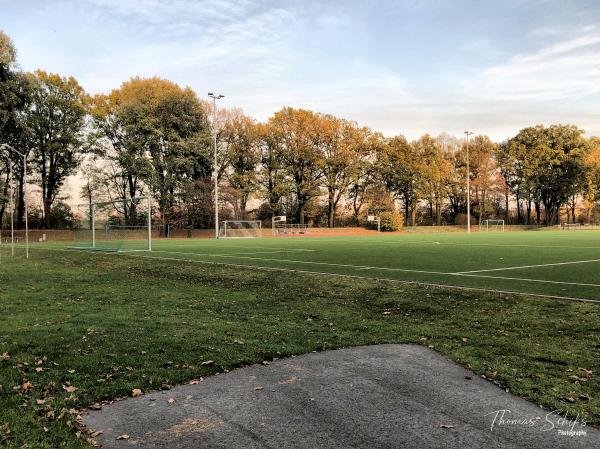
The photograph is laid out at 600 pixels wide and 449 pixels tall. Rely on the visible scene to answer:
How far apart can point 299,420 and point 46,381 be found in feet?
8.82

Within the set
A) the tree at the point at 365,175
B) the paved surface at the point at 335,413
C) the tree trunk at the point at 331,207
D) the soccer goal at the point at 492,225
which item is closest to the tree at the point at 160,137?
the tree trunk at the point at 331,207

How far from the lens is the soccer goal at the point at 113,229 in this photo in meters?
27.3

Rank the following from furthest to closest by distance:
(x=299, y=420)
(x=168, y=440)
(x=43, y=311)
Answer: (x=43, y=311)
(x=299, y=420)
(x=168, y=440)

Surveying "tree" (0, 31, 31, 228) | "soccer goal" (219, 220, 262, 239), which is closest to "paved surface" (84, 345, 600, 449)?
"tree" (0, 31, 31, 228)

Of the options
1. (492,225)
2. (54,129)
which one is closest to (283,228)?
(54,129)

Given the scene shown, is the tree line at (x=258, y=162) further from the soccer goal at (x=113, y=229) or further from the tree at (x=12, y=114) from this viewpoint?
the soccer goal at (x=113, y=229)

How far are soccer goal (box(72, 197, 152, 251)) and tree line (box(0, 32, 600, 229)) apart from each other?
1634 centimetres

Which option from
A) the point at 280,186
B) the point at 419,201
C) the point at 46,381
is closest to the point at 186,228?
the point at 280,186

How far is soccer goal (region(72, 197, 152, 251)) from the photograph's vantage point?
27.3 metres

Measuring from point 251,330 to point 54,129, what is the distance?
51499 mm

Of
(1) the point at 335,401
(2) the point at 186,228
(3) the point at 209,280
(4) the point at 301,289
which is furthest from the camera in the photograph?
(2) the point at 186,228

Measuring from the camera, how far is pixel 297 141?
194ft

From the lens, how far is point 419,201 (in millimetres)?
69188

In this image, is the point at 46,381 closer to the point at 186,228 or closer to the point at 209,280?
the point at 209,280
